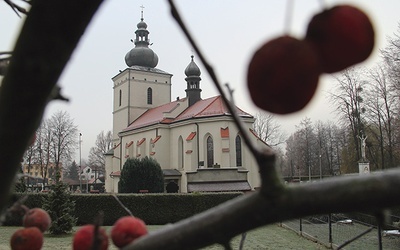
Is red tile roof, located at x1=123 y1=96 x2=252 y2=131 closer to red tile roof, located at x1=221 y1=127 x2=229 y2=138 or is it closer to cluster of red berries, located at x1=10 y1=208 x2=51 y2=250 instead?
red tile roof, located at x1=221 y1=127 x2=229 y2=138

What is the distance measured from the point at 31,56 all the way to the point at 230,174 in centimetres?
2128

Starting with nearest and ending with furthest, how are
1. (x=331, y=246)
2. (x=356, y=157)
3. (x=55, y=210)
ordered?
(x=331, y=246) → (x=55, y=210) → (x=356, y=157)

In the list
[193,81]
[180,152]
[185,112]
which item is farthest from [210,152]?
[193,81]

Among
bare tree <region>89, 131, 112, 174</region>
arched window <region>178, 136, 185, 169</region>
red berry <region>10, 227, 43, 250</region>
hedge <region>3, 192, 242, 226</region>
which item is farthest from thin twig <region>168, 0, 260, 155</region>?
bare tree <region>89, 131, 112, 174</region>

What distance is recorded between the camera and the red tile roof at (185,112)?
1093 inches

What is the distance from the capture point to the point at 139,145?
1324 inches

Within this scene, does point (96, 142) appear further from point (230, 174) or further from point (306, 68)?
point (306, 68)

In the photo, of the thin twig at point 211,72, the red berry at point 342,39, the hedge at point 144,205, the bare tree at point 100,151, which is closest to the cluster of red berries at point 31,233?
the thin twig at point 211,72

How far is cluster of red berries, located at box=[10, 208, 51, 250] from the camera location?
0.91 meters

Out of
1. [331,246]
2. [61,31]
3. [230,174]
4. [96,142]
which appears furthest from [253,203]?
[96,142]

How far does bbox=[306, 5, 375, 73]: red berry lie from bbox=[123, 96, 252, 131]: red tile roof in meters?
25.4

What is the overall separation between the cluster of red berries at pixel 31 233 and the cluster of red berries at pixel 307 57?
2.30 ft

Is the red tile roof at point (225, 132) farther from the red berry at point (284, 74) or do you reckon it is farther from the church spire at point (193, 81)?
the red berry at point (284, 74)

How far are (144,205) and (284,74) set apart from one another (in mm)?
15262
